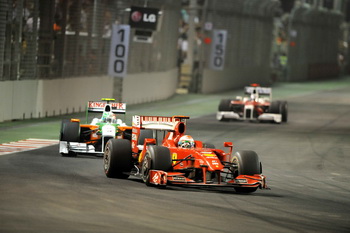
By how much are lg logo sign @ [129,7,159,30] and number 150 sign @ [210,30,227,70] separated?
1454 cm

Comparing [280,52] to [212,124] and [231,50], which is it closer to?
[231,50]

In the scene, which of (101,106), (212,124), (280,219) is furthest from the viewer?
(212,124)

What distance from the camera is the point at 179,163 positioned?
15945mm

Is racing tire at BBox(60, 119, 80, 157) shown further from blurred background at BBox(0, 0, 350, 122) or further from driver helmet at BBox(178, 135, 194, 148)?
blurred background at BBox(0, 0, 350, 122)

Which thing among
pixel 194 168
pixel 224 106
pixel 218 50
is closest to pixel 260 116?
pixel 224 106

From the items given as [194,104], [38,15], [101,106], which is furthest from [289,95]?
[101,106]

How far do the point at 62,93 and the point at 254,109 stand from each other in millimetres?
6690

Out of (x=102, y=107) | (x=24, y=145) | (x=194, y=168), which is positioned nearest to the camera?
(x=194, y=168)

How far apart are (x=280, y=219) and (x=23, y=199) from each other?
3.38 meters

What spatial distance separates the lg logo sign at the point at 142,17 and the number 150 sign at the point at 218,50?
47.7 feet

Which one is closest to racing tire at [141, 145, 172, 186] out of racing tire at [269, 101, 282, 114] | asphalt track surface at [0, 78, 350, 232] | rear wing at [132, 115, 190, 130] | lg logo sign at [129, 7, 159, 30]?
asphalt track surface at [0, 78, 350, 232]

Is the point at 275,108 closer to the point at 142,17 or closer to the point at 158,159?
the point at 142,17

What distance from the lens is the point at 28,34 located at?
99.4 ft

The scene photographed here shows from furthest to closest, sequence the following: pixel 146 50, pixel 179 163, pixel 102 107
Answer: pixel 146 50 < pixel 102 107 < pixel 179 163
